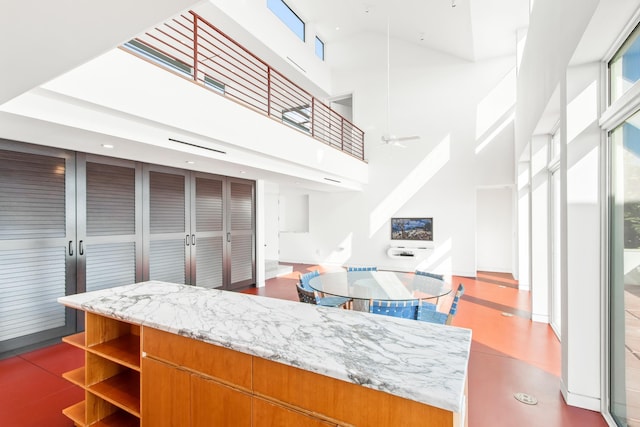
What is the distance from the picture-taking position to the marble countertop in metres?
1.04

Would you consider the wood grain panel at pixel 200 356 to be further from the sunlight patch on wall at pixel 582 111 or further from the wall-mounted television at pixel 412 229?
the wall-mounted television at pixel 412 229

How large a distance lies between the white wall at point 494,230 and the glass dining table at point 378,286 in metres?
4.95

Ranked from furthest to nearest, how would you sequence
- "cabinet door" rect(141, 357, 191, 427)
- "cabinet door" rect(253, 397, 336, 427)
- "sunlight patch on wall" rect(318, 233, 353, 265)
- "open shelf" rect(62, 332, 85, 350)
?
"sunlight patch on wall" rect(318, 233, 353, 265)
"open shelf" rect(62, 332, 85, 350)
"cabinet door" rect(141, 357, 191, 427)
"cabinet door" rect(253, 397, 336, 427)

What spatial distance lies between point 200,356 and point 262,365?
0.39m

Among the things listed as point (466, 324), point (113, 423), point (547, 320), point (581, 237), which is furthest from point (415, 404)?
point (547, 320)

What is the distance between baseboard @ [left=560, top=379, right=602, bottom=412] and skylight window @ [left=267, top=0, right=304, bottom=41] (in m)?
8.56

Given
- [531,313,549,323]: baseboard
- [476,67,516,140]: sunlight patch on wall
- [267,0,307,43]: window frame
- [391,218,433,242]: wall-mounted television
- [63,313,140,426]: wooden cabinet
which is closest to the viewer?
[63,313,140,426]: wooden cabinet

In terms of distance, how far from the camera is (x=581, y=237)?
2.44 m

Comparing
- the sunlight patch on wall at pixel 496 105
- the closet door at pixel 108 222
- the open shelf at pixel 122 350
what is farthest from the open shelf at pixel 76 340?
the sunlight patch on wall at pixel 496 105

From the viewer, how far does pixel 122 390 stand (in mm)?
1956

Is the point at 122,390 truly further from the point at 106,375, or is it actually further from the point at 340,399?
the point at 340,399

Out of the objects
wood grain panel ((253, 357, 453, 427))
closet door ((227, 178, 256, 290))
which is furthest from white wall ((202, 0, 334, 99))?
wood grain panel ((253, 357, 453, 427))

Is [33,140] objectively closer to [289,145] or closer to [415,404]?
[289,145]

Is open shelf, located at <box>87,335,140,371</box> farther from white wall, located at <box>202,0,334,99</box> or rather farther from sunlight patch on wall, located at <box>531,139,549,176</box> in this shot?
white wall, located at <box>202,0,334,99</box>
